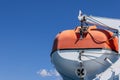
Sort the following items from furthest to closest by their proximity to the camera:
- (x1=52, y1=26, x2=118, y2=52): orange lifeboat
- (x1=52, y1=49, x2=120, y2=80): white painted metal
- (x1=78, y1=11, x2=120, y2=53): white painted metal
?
(x1=52, y1=26, x2=118, y2=52): orange lifeboat, (x1=52, y1=49, x2=120, y2=80): white painted metal, (x1=78, y1=11, x2=120, y2=53): white painted metal

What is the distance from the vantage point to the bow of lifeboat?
73.3 ft

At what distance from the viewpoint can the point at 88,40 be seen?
73.9ft

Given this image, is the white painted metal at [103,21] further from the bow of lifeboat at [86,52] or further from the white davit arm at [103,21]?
the bow of lifeboat at [86,52]

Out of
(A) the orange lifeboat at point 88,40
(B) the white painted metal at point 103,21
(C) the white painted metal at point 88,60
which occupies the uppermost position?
(B) the white painted metal at point 103,21

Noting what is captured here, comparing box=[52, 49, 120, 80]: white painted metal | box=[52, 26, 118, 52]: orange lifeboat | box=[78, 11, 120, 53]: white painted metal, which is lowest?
box=[52, 49, 120, 80]: white painted metal

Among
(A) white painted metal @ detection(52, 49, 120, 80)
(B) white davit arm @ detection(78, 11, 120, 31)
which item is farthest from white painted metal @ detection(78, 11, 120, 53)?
(A) white painted metal @ detection(52, 49, 120, 80)

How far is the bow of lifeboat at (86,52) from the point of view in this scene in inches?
879

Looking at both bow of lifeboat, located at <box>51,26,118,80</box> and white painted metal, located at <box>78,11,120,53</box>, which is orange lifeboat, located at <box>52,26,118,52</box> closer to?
bow of lifeboat, located at <box>51,26,118,80</box>

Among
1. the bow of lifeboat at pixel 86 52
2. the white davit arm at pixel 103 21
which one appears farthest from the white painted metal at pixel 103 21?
the bow of lifeboat at pixel 86 52

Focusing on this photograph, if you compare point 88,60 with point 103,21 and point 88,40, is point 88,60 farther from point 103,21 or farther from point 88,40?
point 103,21

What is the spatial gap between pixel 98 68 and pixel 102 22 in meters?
2.80

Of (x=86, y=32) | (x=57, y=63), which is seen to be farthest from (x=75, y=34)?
(x=57, y=63)

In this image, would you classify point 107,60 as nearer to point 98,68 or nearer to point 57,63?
point 98,68

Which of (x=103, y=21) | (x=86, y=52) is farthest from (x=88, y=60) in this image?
(x=103, y=21)
